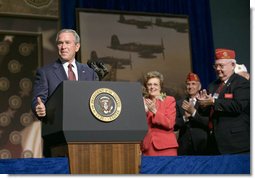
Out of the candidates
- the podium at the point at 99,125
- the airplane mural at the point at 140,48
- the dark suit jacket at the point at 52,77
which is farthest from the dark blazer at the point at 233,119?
the airplane mural at the point at 140,48

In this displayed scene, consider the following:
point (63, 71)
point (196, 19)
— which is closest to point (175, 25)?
point (196, 19)

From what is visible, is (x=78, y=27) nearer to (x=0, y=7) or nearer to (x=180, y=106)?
(x=0, y=7)

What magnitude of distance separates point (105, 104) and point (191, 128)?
79.2 inches

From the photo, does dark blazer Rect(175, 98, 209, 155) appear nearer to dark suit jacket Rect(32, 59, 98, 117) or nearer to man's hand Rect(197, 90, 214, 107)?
man's hand Rect(197, 90, 214, 107)

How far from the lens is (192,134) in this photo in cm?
408

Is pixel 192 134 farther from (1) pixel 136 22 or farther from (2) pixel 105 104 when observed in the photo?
(1) pixel 136 22

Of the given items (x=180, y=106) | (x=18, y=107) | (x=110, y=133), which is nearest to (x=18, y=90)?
(x=18, y=107)

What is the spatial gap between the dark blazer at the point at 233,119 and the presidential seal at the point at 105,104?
4.45 feet

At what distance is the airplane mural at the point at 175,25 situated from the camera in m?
6.83

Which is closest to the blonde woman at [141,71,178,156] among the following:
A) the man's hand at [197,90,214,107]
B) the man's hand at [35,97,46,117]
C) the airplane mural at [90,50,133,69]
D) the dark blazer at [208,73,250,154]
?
the man's hand at [197,90,214,107]

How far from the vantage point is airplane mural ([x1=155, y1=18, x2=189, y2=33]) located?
22.4ft

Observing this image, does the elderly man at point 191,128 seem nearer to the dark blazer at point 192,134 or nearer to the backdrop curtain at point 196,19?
the dark blazer at point 192,134

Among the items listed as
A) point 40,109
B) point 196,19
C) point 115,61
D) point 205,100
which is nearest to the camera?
point 40,109

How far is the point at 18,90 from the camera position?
19.5ft
